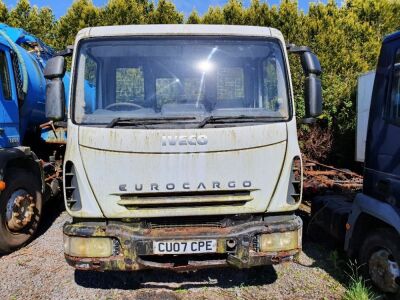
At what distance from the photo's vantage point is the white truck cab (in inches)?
135

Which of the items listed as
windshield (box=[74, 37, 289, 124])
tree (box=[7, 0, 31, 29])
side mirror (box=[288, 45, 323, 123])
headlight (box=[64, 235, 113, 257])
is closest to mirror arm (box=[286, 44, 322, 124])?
side mirror (box=[288, 45, 323, 123])

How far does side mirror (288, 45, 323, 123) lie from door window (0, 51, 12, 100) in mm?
3674

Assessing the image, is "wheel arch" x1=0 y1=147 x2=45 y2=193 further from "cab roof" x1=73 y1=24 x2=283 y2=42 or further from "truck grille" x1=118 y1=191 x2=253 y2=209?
"truck grille" x1=118 y1=191 x2=253 y2=209

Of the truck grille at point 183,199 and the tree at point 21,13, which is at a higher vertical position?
the tree at point 21,13

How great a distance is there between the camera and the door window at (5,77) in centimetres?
525

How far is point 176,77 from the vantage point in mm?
3795

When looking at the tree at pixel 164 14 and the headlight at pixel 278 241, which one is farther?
the tree at pixel 164 14

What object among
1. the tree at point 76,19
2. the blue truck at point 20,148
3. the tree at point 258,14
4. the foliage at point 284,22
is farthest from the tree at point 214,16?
the blue truck at point 20,148

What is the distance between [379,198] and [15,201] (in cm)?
413

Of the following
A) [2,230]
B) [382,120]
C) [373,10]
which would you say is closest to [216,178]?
[382,120]

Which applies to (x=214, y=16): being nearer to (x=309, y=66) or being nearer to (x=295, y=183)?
(x=309, y=66)

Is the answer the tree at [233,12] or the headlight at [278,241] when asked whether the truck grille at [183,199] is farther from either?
the tree at [233,12]

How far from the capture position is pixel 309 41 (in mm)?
11148

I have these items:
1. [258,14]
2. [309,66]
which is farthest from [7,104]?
[258,14]
